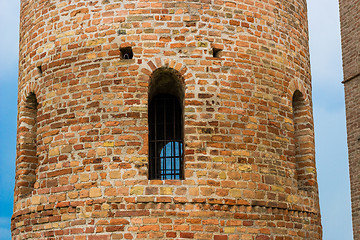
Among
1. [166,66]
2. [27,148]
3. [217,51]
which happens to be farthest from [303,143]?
[27,148]

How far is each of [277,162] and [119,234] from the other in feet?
9.03

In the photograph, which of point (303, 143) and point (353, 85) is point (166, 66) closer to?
point (303, 143)

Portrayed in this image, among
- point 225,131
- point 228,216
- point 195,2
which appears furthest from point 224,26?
point 228,216

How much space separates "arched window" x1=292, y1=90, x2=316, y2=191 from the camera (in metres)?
9.20

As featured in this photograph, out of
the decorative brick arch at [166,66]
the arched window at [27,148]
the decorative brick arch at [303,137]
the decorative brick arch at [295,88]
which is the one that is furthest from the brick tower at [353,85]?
the arched window at [27,148]

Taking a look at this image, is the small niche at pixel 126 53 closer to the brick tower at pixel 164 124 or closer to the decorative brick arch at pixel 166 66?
the brick tower at pixel 164 124

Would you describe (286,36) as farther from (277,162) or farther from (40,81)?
(40,81)

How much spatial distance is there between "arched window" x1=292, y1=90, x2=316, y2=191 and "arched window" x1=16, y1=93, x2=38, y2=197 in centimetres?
460

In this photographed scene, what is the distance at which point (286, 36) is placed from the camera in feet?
30.0

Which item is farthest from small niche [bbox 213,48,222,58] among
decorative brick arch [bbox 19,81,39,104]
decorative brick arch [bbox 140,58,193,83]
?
decorative brick arch [bbox 19,81,39,104]

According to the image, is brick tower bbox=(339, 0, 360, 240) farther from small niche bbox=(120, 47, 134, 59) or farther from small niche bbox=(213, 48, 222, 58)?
small niche bbox=(120, 47, 134, 59)

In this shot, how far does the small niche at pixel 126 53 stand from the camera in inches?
322

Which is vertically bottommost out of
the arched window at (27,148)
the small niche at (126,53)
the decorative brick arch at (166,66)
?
the arched window at (27,148)

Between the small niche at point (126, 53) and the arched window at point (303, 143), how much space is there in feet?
10.1
